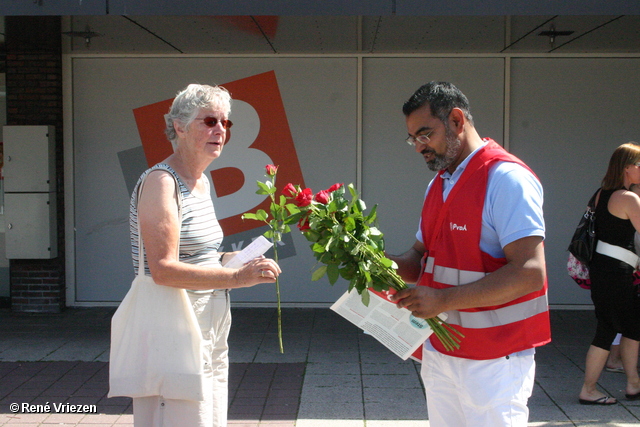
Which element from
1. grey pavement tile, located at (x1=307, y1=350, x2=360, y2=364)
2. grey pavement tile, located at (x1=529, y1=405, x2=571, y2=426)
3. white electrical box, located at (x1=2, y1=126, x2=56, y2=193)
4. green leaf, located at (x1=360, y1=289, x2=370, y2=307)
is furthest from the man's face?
white electrical box, located at (x1=2, y1=126, x2=56, y2=193)

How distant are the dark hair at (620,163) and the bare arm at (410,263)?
2424 mm

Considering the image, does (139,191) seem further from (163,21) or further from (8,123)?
(8,123)

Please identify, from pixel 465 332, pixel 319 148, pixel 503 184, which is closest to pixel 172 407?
pixel 465 332

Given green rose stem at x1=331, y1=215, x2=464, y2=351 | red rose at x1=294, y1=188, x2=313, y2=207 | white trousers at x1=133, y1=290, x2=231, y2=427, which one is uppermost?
red rose at x1=294, y1=188, x2=313, y2=207

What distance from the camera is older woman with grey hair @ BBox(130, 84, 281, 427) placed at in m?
2.46

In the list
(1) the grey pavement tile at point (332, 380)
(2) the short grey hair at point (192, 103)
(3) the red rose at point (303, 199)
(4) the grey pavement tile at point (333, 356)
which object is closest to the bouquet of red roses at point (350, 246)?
(3) the red rose at point (303, 199)

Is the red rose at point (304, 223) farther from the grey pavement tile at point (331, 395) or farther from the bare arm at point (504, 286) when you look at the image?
the grey pavement tile at point (331, 395)

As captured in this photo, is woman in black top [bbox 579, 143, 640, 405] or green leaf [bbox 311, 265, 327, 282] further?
woman in black top [bbox 579, 143, 640, 405]

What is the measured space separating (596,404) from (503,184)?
3216mm

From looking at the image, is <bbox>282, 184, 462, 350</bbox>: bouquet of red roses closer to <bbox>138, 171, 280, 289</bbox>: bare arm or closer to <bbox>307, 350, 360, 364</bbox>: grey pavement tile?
<bbox>138, 171, 280, 289</bbox>: bare arm

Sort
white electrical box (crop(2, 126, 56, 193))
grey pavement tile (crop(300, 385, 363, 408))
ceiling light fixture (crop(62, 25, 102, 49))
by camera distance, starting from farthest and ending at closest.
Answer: white electrical box (crop(2, 126, 56, 193)) < ceiling light fixture (crop(62, 25, 102, 49)) < grey pavement tile (crop(300, 385, 363, 408))

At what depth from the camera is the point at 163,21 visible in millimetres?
7492

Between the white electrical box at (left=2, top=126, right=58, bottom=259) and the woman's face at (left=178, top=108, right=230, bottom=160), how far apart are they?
18.2 ft

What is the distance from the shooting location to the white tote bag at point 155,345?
2477mm
